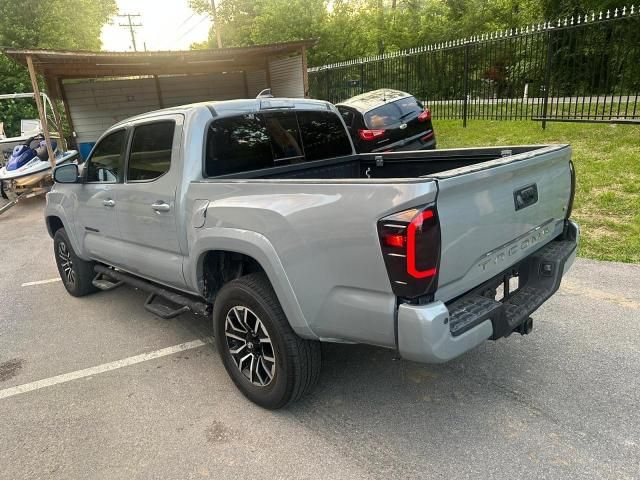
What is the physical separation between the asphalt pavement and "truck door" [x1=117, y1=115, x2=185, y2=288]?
74cm

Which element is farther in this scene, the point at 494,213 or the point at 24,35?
the point at 24,35

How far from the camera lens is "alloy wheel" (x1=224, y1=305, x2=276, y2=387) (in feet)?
9.73

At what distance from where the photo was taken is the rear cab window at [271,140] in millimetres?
3414

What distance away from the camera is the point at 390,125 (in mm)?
Result: 8992

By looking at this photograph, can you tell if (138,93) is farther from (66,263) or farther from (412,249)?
(412,249)

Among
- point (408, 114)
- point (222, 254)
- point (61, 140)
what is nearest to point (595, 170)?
point (408, 114)

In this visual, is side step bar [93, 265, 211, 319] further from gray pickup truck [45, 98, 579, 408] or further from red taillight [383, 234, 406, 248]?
red taillight [383, 234, 406, 248]

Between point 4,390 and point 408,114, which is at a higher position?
point 408,114

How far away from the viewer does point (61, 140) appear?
12.5 metres

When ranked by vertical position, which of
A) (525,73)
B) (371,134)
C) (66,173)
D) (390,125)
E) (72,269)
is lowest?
(72,269)

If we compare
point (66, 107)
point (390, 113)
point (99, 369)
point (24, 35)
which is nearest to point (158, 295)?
point (99, 369)

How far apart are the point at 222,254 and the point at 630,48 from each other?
10.4m

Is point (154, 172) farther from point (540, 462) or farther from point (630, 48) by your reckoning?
point (630, 48)

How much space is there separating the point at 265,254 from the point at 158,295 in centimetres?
165
